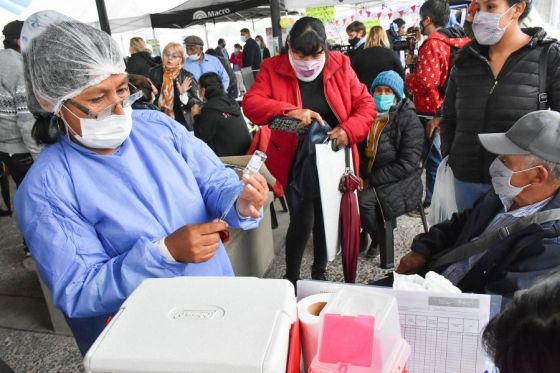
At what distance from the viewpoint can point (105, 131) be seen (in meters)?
1.10

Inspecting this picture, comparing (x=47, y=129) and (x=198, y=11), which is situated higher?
(x=198, y=11)

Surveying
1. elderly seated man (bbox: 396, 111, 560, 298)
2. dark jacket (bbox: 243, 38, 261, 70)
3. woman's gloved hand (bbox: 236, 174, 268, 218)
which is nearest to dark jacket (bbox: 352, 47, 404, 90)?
elderly seated man (bbox: 396, 111, 560, 298)

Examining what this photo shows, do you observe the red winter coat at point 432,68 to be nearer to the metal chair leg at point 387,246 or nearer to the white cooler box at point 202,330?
the metal chair leg at point 387,246

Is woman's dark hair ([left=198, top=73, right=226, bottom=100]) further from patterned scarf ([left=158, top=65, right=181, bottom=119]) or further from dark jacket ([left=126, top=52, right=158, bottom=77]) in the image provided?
dark jacket ([left=126, top=52, right=158, bottom=77])

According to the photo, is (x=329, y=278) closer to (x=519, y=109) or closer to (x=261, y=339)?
(x=519, y=109)

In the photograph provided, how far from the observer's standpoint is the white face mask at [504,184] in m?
1.45

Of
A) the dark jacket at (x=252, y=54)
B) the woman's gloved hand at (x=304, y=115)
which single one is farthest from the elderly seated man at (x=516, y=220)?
the dark jacket at (x=252, y=54)

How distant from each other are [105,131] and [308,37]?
1.35m

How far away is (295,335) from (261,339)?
89 mm

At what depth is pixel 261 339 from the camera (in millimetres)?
556

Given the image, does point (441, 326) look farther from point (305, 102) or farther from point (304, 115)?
point (305, 102)

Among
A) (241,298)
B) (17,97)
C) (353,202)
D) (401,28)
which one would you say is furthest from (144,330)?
(401,28)

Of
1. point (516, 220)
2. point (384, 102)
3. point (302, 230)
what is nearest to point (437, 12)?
point (384, 102)

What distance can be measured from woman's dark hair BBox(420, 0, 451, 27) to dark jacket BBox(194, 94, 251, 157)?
5.88 feet
